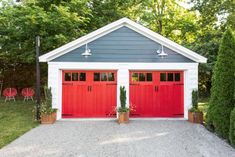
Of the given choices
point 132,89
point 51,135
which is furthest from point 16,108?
point 51,135

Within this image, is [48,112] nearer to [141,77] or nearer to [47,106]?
[47,106]

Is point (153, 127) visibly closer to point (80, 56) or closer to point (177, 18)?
point (80, 56)

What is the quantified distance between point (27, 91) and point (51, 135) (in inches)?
412

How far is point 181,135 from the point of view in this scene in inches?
365

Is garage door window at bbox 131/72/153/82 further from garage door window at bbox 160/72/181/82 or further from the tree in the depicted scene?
the tree

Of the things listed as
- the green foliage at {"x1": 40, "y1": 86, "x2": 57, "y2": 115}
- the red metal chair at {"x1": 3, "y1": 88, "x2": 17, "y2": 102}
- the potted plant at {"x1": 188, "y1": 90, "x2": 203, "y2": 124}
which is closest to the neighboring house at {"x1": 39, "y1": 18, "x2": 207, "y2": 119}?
the green foliage at {"x1": 40, "y1": 86, "x2": 57, "y2": 115}

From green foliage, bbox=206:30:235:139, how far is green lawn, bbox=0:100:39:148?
5.67m

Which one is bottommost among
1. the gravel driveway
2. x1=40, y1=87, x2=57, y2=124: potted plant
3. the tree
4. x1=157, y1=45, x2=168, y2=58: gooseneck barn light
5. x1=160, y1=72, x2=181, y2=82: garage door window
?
the gravel driveway

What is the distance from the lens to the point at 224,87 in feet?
29.8

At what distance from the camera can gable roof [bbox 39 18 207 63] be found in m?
12.6

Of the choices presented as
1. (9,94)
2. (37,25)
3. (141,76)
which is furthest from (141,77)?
(9,94)

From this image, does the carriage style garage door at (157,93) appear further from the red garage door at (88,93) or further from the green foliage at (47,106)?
the green foliage at (47,106)

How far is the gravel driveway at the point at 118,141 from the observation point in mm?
7078

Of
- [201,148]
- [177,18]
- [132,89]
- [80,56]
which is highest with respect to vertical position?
[177,18]
